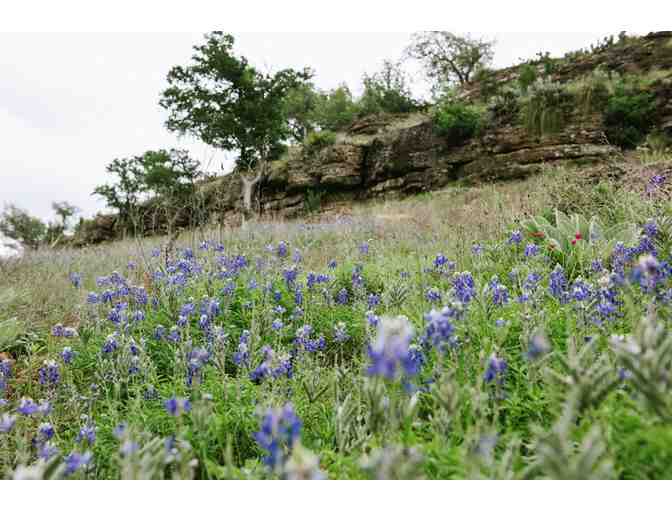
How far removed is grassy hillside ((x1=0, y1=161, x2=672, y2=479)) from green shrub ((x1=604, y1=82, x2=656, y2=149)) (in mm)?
6966

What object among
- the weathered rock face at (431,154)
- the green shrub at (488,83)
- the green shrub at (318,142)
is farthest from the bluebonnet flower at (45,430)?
the green shrub at (488,83)

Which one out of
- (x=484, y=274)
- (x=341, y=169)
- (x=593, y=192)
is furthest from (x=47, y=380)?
(x=341, y=169)

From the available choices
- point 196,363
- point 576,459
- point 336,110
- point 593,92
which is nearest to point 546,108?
point 593,92

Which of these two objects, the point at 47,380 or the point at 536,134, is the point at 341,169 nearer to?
the point at 536,134

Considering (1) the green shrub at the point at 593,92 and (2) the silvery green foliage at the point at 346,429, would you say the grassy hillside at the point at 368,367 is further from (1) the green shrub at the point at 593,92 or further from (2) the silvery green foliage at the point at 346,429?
(1) the green shrub at the point at 593,92

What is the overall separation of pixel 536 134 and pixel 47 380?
13376 millimetres

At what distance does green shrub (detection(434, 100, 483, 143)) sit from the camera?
14.3m

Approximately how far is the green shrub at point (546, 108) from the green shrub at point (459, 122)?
1.53 m

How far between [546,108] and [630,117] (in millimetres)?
2099

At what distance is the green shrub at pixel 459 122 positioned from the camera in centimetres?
1428

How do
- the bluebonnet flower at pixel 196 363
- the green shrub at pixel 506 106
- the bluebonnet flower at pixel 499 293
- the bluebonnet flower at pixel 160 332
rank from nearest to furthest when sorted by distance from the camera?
the bluebonnet flower at pixel 196 363, the bluebonnet flower at pixel 499 293, the bluebonnet flower at pixel 160 332, the green shrub at pixel 506 106

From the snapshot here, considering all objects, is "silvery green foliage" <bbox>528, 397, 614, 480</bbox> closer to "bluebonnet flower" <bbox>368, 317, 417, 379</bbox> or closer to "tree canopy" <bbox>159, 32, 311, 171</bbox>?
"bluebonnet flower" <bbox>368, 317, 417, 379</bbox>

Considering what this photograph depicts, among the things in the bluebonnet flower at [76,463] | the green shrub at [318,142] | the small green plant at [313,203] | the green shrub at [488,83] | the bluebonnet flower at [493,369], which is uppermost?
the green shrub at [488,83]

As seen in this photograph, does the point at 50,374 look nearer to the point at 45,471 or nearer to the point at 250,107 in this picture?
the point at 45,471
